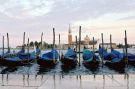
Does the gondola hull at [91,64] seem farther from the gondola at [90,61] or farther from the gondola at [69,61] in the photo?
the gondola at [69,61]

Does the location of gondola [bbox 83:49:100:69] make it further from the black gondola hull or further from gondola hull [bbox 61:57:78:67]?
the black gondola hull

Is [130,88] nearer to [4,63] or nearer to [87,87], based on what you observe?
[87,87]

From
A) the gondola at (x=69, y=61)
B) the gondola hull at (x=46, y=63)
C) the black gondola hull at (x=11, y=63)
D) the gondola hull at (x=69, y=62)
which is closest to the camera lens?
the black gondola hull at (x=11, y=63)

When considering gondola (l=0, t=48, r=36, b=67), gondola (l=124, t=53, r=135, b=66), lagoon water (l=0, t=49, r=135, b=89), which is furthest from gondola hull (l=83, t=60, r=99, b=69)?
lagoon water (l=0, t=49, r=135, b=89)

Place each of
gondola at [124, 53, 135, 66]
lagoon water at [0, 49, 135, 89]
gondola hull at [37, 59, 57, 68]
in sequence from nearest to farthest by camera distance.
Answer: lagoon water at [0, 49, 135, 89] → gondola hull at [37, 59, 57, 68] → gondola at [124, 53, 135, 66]

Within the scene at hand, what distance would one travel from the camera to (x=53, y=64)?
123 feet

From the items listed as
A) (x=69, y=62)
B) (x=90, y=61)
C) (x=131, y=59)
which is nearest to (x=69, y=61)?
(x=69, y=62)

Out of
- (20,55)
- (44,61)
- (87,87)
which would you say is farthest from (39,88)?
(20,55)

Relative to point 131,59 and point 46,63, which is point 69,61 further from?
point 131,59

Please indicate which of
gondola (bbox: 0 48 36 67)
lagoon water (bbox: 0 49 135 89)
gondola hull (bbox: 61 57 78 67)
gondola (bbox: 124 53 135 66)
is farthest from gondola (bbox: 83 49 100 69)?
lagoon water (bbox: 0 49 135 89)

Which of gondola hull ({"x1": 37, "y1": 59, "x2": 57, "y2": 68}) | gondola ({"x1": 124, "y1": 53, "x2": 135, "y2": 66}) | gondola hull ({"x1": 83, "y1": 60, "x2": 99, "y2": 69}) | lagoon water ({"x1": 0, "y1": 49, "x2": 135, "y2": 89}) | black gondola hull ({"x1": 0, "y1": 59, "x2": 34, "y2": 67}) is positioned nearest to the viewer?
lagoon water ({"x1": 0, "y1": 49, "x2": 135, "y2": 89})

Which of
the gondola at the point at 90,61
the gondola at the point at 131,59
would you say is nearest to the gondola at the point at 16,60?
the gondola at the point at 90,61

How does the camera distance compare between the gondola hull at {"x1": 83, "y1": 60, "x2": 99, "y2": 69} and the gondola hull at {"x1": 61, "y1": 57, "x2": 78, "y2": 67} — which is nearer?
the gondola hull at {"x1": 83, "y1": 60, "x2": 99, "y2": 69}

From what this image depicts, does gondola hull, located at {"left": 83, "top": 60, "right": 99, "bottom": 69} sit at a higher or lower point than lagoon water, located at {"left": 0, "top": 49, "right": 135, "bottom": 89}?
lower
